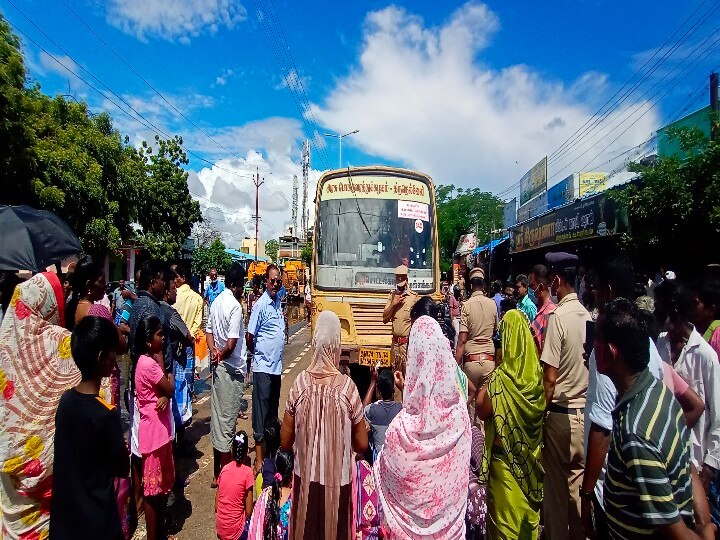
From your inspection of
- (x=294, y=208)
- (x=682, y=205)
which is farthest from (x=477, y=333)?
(x=294, y=208)

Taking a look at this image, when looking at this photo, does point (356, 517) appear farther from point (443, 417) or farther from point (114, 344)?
point (114, 344)

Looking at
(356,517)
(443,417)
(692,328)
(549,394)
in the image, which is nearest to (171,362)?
(356,517)

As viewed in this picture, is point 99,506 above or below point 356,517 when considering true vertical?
above

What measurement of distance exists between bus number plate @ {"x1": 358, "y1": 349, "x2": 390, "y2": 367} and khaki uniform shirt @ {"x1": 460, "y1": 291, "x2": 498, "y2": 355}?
1142 millimetres

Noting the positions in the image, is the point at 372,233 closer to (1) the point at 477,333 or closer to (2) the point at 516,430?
(1) the point at 477,333

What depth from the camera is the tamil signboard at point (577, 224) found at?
36.1 ft

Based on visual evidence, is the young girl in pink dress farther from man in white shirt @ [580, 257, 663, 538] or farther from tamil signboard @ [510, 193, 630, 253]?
tamil signboard @ [510, 193, 630, 253]

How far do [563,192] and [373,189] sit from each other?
26630mm

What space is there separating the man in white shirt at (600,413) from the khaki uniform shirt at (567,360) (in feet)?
1.04

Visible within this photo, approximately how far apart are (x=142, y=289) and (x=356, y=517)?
305 cm

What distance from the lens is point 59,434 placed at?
229 cm

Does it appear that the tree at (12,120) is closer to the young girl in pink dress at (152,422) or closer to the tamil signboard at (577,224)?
the young girl in pink dress at (152,422)

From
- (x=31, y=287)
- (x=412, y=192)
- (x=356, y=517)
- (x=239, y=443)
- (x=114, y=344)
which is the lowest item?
(x=356, y=517)

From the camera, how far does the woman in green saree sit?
9.53 ft
